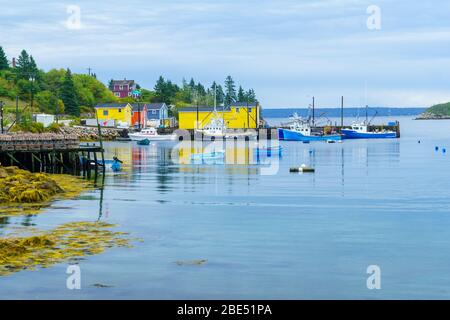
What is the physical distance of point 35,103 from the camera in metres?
183

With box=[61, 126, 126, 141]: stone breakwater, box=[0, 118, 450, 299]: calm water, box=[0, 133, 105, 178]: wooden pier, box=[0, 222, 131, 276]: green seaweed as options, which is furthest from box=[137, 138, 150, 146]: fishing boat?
box=[0, 222, 131, 276]: green seaweed

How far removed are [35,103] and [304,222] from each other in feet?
482

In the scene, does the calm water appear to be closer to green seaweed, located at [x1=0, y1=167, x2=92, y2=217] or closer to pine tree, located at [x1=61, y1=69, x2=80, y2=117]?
green seaweed, located at [x1=0, y1=167, x2=92, y2=217]

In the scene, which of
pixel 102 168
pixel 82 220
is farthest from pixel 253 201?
pixel 102 168

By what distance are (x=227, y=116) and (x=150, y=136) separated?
83.6ft

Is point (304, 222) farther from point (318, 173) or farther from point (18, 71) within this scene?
point (18, 71)

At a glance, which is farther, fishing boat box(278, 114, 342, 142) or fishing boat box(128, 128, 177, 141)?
fishing boat box(278, 114, 342, 142)

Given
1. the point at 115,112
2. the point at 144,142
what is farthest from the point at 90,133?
the point at 115,112

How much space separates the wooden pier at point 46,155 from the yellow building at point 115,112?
4098 inches

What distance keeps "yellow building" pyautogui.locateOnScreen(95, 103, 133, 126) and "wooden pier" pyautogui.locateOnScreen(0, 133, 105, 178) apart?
104098mm

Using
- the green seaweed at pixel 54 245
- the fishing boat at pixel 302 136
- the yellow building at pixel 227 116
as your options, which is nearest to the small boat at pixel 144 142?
the yellow building at pixel 227 116

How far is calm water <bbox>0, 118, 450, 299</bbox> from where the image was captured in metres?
29.4

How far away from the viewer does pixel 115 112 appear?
635ft

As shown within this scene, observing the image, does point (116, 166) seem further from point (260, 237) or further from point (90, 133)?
point (90, 133)
